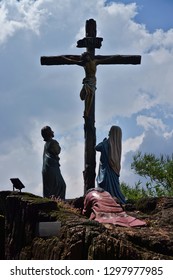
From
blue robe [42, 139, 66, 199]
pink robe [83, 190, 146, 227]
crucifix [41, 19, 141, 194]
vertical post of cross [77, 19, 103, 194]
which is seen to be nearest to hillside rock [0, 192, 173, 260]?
pink robe [83, 190, 146, 227]

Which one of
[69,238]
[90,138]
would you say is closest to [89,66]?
[90,138]

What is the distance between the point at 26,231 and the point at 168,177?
49.7ft

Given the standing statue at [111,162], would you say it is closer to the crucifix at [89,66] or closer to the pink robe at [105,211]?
the crucifix at [89,66]

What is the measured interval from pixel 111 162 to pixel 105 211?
3.66m

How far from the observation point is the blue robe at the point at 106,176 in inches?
524

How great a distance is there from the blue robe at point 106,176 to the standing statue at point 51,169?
32.4 inches

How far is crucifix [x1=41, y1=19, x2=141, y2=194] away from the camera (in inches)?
555

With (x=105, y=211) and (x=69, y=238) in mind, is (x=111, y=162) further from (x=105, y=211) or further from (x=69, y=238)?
(x=69, y=238)

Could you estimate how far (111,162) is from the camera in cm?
1348

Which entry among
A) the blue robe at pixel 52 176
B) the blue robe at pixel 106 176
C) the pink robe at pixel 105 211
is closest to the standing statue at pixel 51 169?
the blue robe at pixel 52 176

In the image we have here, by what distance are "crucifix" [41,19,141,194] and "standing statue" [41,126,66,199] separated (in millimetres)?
876

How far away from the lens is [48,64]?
15.1 m
